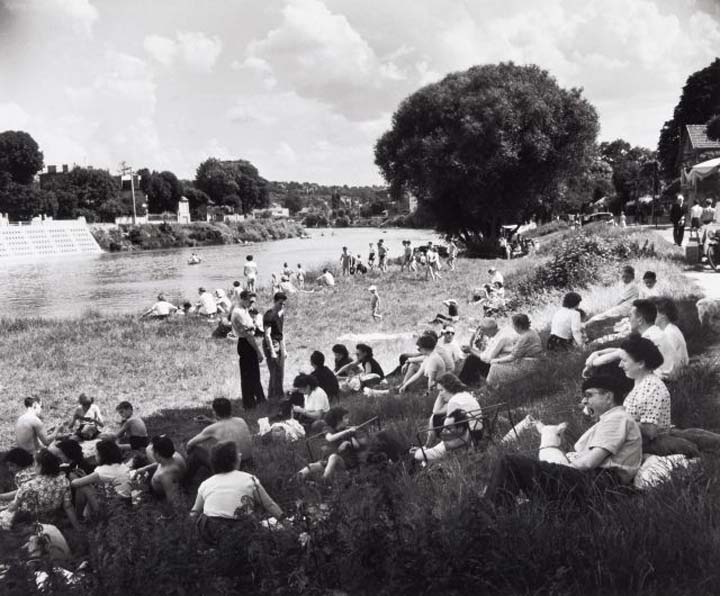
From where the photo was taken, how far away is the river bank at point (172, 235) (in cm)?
7862

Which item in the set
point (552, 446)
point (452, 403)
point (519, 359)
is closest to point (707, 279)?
point (519, 359)

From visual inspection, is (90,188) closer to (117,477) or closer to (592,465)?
(117,477)

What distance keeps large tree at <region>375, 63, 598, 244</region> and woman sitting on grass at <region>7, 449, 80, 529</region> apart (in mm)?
31501

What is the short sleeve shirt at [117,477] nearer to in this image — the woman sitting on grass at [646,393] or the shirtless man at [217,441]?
the shirtless man at [217,441]

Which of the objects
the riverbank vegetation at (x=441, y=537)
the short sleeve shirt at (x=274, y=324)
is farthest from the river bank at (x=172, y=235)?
the riverbank vegetation at (x=441, y=537)

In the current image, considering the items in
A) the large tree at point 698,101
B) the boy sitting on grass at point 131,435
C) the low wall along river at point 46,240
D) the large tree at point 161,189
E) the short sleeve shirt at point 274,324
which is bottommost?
the boy sitting on grass at point 131,435

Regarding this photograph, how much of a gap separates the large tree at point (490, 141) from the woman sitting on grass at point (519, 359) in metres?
27.5

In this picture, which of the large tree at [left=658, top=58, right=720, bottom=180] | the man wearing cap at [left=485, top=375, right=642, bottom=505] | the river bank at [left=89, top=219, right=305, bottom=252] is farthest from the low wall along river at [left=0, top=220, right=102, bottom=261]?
the man wearing cap at [left=485, top=375, right=642, bottom=505]

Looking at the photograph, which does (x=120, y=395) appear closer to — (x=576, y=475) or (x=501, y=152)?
(x=576, y=475)

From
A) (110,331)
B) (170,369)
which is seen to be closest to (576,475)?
(170,369)

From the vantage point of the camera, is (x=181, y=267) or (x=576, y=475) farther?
(x=181, y=267)

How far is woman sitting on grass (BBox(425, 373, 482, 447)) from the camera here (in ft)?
19.3

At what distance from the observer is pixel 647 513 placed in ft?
11.7

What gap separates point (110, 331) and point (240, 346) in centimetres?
959
